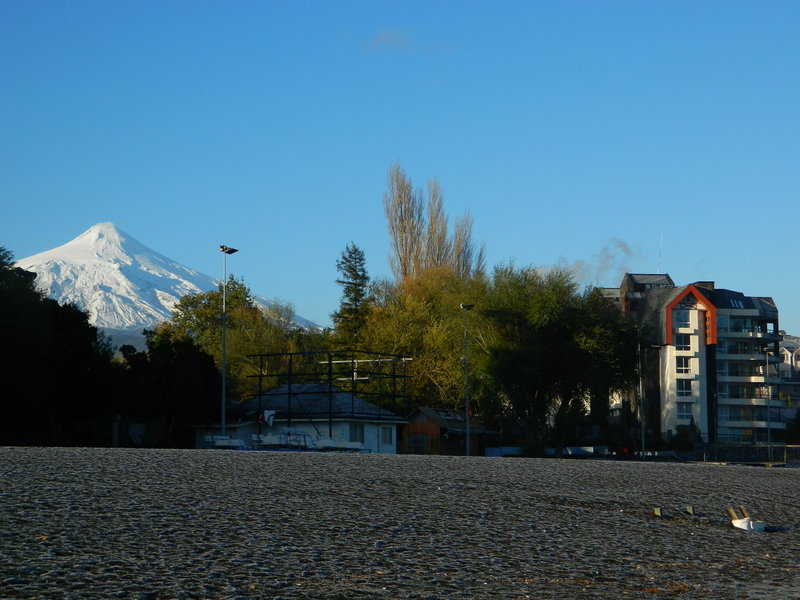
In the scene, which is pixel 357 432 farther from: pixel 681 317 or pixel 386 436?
pixel 681 317

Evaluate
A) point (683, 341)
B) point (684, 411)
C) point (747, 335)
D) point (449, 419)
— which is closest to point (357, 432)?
point (449, 419)

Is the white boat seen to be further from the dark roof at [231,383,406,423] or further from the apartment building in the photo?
the apartment building

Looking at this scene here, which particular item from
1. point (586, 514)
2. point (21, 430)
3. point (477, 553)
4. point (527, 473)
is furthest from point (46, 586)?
point (21, 430)

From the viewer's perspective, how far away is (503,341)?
69438mm

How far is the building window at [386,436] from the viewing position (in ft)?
213

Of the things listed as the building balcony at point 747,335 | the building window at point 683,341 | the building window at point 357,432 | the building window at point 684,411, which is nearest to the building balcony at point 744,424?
the building window at point 684,411

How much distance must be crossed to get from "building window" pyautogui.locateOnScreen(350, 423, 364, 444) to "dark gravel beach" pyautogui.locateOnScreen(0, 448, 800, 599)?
131ft

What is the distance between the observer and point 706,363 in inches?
4252

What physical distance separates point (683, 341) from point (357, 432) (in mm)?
54036

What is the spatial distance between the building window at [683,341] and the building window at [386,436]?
162 feet

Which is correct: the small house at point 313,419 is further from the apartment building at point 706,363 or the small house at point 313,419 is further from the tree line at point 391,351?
the apartment building at point 706,363

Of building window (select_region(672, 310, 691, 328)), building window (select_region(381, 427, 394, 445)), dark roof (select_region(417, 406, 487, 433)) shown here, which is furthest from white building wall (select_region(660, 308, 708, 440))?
building window (select_region(381, 427, 394, 445))

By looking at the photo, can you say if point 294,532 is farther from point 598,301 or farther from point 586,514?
point 598,301

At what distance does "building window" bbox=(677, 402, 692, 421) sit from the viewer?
340 ft
